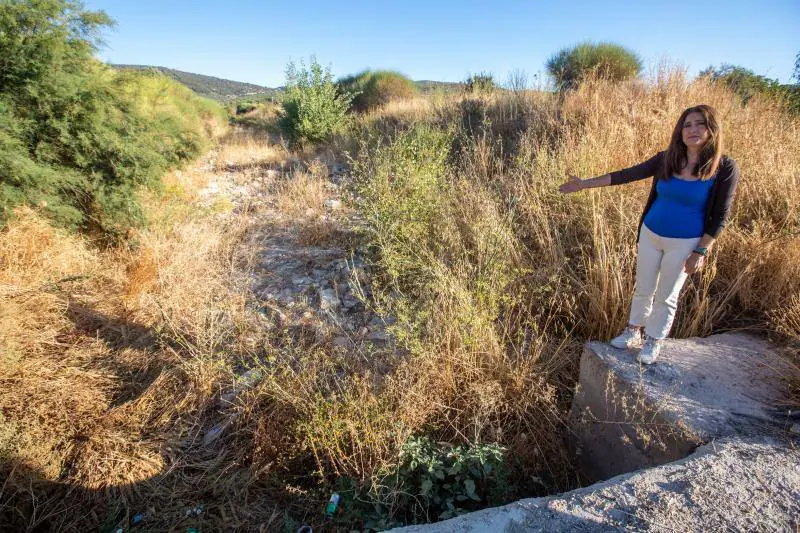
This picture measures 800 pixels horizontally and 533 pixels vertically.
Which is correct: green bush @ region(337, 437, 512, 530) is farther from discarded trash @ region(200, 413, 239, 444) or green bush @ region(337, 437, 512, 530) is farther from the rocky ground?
discarded trash @ region(200, 413, 239, 444)

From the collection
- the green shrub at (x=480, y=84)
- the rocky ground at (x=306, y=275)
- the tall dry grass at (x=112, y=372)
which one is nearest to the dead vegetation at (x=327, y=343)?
the tall dry grass at (x=112, y=372)

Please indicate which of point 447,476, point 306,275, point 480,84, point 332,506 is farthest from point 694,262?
point 480,84

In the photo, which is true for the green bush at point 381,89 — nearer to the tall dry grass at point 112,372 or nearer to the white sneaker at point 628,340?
the tall dry grass at point 112,372

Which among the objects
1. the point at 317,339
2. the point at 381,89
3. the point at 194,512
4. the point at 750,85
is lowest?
the point at 194,512

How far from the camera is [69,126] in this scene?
3.84 m

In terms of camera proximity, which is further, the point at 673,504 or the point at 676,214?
the point at 676,214

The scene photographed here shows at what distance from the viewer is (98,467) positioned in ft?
6.65

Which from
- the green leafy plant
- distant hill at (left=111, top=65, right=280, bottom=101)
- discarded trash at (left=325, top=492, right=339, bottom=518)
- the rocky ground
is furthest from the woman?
distant hill at (left=111, top=65, right=280, bottom=101)

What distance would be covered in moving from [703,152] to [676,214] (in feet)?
1.11

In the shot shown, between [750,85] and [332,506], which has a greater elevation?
[750,85]

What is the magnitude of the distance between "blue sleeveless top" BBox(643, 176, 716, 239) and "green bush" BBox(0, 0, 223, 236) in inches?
189

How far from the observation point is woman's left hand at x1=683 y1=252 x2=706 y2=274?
2.06 meters

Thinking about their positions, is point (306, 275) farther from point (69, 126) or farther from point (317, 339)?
point (69, 126)

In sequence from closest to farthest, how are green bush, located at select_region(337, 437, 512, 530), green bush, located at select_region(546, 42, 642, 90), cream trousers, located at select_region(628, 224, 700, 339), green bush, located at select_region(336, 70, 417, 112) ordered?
1. green bush, located at select_region(337, 437, 512, 530)
2. cream trousers, located at select_region(628, 224, 700, 339)
3. green bush, located at select_region(546, 42, 642, 90)
4. green bush, located at select_region(336, 70, 417, 112)
